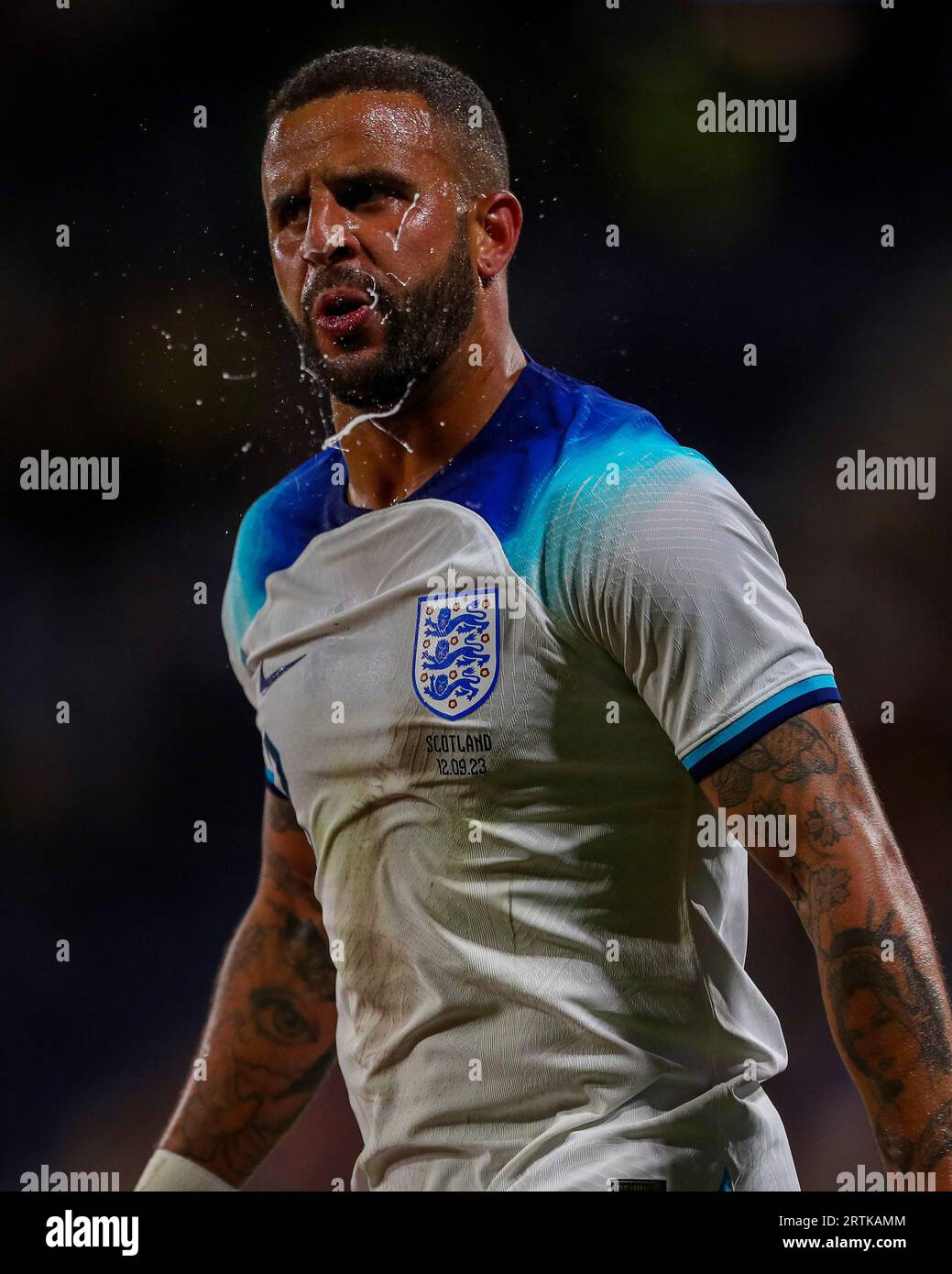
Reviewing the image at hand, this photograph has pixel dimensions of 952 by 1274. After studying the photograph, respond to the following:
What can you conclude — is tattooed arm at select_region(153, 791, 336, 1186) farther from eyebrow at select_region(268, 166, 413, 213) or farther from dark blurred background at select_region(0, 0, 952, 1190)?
eyebrow at select_region(268, 166, 413, 213)

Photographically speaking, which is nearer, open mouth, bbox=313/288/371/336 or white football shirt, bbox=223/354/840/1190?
white football shirt, bbox=223/354/840/1190

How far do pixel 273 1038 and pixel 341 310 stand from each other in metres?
0.86

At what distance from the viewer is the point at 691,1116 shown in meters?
1.46

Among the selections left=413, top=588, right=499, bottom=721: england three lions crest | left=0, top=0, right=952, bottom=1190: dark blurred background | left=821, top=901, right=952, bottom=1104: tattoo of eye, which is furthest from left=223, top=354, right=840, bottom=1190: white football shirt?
left=0, top=0, right=952, bottom=1190: dark blurred background

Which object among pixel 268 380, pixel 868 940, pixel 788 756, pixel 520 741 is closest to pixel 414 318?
pixel 268 380

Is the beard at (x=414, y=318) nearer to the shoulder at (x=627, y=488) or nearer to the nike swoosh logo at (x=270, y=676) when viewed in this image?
the shoulder at (x=627, y=488)

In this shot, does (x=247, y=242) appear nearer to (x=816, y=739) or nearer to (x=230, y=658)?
(x=230, y=658)

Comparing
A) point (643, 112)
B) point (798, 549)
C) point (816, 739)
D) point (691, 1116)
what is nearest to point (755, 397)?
point (798, 549)

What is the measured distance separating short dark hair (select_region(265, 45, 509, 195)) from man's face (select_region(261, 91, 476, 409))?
18 mm

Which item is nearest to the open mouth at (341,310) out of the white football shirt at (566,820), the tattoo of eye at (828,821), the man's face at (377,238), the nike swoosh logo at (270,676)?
the man's face at (377,238)

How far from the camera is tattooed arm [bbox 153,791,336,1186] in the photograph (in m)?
1.79

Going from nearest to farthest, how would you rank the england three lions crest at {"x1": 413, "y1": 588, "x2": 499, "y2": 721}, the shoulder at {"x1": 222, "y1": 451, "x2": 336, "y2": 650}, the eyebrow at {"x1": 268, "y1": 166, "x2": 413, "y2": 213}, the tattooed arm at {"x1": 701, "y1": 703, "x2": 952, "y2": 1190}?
1. the tattooed arm at {"x1": 701, "y1": 703, "x2": 952, "y2": 1190}
2. the england three lions crest at {"x1": 413, "y1": 588, "x2": 499, "y2": 721}
3. the eyebrow at {"x1": 268, "y1": 166, "x2": 413, "y2": 213}
4. the shoulder at {"x1": 222, "y1": 451, "x2": 336, "y2": 650}

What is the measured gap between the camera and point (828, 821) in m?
1.36

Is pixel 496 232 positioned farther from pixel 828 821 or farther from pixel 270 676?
pixel 828 821
